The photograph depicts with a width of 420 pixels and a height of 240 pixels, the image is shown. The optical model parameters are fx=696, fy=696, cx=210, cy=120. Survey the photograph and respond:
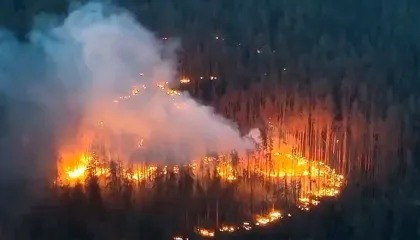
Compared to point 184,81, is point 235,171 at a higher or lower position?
lower

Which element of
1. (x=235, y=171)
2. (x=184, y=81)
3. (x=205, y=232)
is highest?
(x=184, y=81)

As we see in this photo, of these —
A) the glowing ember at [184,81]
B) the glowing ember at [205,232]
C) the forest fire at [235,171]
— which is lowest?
the glowing ember at [205,232]

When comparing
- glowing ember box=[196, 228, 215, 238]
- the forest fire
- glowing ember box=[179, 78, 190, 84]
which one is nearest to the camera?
glowing ember box=[196, 228, 215, 238]

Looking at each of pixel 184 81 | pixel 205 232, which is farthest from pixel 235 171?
pixel 184 81


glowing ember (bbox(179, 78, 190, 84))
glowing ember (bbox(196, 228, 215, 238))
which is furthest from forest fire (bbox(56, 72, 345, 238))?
glowing ember (bbox(179, 78, 190, 84))

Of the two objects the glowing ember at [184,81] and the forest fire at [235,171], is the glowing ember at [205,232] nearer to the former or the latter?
the forest fire at [235,171]

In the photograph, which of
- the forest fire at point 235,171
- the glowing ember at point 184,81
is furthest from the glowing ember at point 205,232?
the glowing ember at point 184,81

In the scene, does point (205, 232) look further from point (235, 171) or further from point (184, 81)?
point (184, 81)

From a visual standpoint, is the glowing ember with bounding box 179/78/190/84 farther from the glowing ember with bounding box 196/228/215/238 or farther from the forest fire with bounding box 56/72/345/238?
the glowing ember with bounding box 196/228/215/238

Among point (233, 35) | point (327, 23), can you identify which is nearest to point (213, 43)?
point (233, 35)

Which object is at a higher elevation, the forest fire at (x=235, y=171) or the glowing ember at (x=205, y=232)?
the forest fire at (x=235, y=171)

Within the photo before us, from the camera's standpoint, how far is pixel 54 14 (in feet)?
27.6

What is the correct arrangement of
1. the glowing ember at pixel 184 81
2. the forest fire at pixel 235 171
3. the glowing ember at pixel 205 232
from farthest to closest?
the glowing ember at pixel 184 81, the forest fire at pixel 235 171, the glowing ember at pixel 205 232

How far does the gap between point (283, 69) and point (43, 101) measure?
10.7 ft
